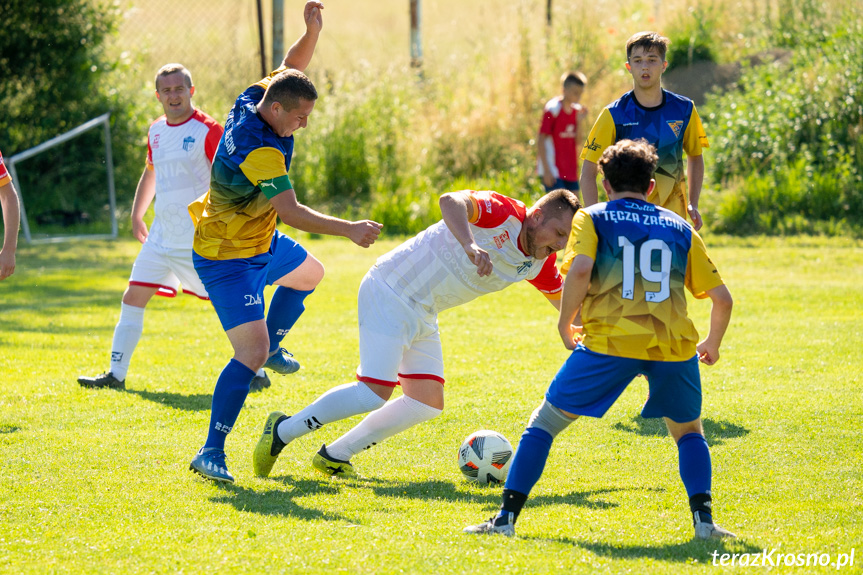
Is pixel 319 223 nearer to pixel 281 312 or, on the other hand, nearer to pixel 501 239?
pixel 501 239

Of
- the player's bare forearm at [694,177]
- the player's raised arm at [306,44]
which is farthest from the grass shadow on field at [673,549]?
the player's raised arm at [306,44]

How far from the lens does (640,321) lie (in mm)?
3770

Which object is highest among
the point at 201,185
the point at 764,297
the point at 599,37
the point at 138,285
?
the point at 599,37

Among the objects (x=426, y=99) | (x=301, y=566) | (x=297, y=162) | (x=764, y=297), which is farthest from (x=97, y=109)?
(x=301, y=566)

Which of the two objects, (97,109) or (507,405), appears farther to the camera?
(97,109)

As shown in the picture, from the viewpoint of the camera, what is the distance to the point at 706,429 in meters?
5.77

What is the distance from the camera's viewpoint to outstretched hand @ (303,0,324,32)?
5.82 metres

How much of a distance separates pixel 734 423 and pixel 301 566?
3.29 m

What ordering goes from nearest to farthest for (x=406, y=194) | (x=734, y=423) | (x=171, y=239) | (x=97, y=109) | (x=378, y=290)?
1. (x=378, y=290)
2. (x=734, y=423)
3. (x=171, y=239)
4. (x=406, y=194)
5. (x=97, y=109)

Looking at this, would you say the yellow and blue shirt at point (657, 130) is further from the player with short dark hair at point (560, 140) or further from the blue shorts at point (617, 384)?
the player with short dark hair at point (560, 140)

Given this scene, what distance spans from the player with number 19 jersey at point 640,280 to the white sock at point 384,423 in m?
1.28

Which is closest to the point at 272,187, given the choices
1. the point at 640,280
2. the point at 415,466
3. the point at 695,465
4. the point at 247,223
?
the point at 247,223

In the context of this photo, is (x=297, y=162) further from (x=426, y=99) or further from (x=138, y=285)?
(x=138, y=285)

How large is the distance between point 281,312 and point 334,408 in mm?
1294
